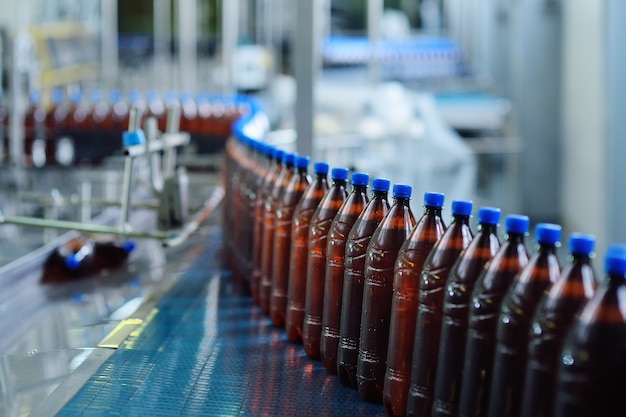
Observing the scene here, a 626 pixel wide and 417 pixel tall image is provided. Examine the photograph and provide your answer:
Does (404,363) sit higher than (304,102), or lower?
A: lower

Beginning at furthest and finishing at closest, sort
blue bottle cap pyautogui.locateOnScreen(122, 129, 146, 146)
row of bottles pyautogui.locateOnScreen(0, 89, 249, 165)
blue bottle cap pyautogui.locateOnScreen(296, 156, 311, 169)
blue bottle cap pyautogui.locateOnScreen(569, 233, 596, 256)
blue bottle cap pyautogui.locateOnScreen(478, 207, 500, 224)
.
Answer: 1. row of bottles pyautogui.locateOnScreen(0, 89, 249, 165)
2. blue bottle cap pyautogui.locateOnScreen(122, 129, 146, 146)
3. blue bottle cap pyautogui.locateOnScreen(296, 156, 311, 169)
4. blue bottle cap pyautogui.locateOnScreen(478, 207, 500, 224)
5. blue bottle cap pyautogui.locateOnScreen(569, 233, 596, 256)

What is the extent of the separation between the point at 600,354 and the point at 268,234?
156cm

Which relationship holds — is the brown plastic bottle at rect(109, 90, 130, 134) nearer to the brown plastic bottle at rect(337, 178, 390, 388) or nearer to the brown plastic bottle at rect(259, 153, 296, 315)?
the brown plastic bottle at rect(259, 153, 296, 315)

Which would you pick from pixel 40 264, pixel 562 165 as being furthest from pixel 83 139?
pixel 562 165

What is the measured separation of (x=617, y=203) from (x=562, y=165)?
11.4 feet

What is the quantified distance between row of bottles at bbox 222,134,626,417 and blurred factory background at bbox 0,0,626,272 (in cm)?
277

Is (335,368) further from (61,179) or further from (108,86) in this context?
(108,86)

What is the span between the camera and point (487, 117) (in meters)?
13.6

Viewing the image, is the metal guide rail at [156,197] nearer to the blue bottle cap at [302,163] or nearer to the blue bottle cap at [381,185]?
the blue bottle cap at [302,163]

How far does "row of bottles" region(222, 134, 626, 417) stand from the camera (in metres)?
1.40

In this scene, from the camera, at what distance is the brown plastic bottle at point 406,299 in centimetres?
189

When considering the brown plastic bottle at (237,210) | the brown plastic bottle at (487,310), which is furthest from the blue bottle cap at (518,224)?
the brown plastic bottle at (237,210)

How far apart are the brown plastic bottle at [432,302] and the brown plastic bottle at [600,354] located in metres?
0.41

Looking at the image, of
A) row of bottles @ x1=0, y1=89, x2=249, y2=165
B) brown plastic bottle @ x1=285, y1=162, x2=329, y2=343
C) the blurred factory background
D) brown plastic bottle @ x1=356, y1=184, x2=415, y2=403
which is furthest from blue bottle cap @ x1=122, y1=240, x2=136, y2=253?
row of bottles @ x1=0, y1=89, x2=249, y2=165
